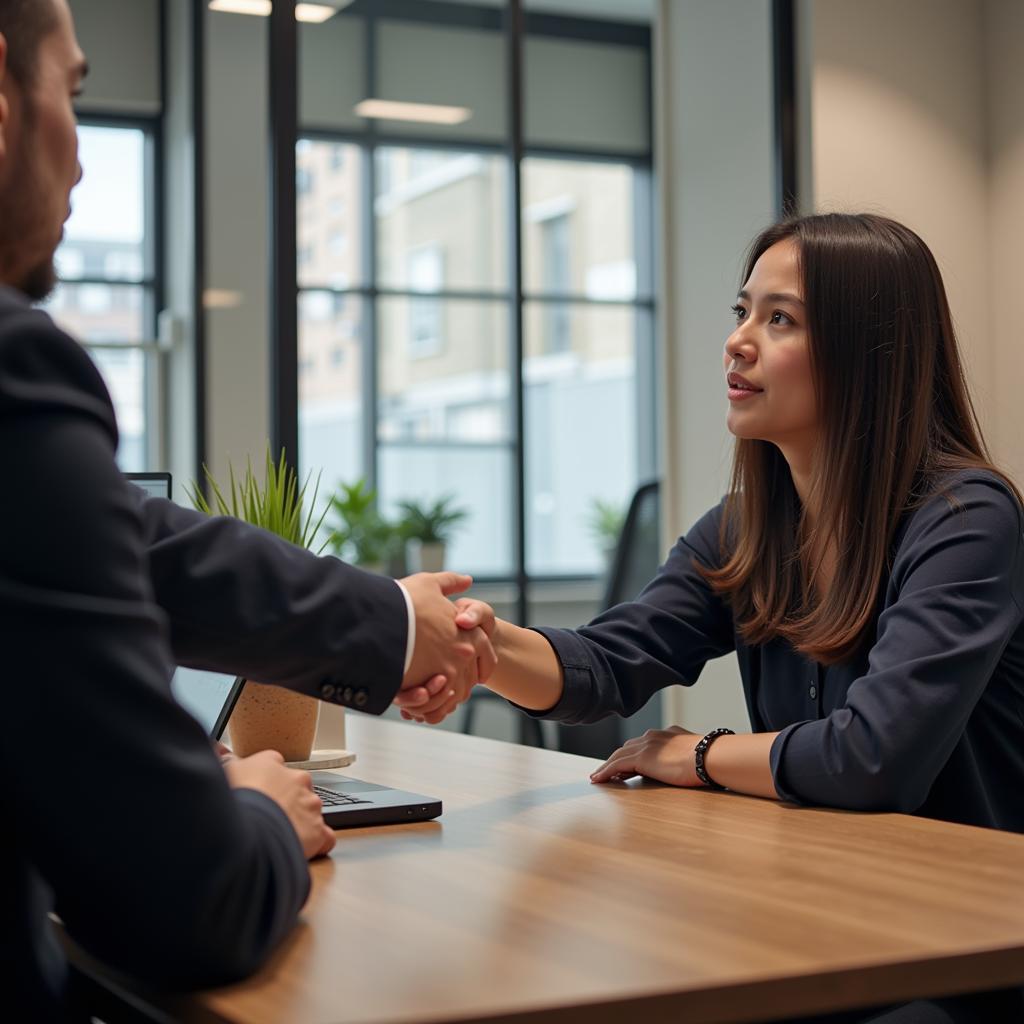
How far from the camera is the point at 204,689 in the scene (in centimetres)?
177

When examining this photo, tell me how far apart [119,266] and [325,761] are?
18.5 ft

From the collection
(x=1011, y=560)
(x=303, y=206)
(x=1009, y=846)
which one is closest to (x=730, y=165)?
(x=1011, y=560)

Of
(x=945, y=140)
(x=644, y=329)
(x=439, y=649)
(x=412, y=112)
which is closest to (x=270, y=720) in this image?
(x=439, y=649)

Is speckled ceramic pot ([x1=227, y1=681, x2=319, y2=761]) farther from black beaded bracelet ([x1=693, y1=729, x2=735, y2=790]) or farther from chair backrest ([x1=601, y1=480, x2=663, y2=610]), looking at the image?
chair backrest ([x1=601, y1=480, x2=663, y2=610])

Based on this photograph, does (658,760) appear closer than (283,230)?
Yes

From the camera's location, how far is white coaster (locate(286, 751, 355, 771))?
1.82m

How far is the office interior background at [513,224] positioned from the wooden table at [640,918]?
2.09 meters

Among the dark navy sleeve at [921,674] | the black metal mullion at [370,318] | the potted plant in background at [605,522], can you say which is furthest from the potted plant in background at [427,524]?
the dark navy sleeve at [921,674]

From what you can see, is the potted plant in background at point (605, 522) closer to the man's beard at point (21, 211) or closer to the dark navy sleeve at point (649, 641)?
the dark navy sleeve at point (649, 641)

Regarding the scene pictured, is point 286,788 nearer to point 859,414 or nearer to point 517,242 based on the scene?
point 859,414

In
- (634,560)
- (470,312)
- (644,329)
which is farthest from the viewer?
(644,329)

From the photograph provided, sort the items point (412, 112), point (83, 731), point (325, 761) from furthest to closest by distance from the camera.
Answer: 1. point (412, 112)
2. point (325, 761)
3. point (83, 731)

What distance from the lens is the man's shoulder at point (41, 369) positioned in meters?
0.79

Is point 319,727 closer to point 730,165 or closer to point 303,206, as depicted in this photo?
point 730,165
